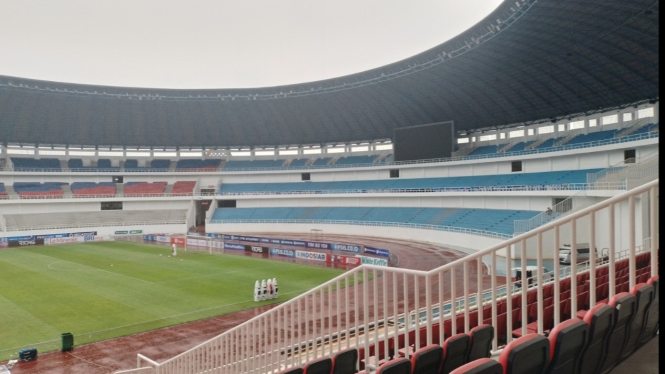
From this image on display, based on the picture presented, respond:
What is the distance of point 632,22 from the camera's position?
30.2 metres

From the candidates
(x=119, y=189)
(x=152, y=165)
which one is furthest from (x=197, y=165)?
(x=119, y=189)

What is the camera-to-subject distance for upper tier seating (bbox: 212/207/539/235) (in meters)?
43.7

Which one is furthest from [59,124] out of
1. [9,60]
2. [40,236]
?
[40,236]

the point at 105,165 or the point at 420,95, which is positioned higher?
the point at 420,95

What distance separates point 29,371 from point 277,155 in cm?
6317

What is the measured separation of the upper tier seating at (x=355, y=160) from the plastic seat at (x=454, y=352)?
2470 inches

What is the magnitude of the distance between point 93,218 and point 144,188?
884cm

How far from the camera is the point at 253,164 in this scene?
7644 cm

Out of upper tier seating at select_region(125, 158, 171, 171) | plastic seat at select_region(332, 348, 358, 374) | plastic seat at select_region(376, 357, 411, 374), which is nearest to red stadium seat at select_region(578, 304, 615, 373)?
plastic seat at select_region(376, 357, 411, 374)

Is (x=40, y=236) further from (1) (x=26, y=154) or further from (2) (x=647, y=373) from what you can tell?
(2) (x=647, y=373)

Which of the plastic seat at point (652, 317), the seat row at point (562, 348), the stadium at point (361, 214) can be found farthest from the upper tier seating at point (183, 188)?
the plastic seat at point (652, 317)

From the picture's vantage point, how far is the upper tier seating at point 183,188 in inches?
2753

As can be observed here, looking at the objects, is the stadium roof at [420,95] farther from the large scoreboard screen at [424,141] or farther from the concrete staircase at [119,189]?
the concrete staircase at [119,189]

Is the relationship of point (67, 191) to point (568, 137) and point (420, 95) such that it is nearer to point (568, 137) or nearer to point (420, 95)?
point (420, 95)
